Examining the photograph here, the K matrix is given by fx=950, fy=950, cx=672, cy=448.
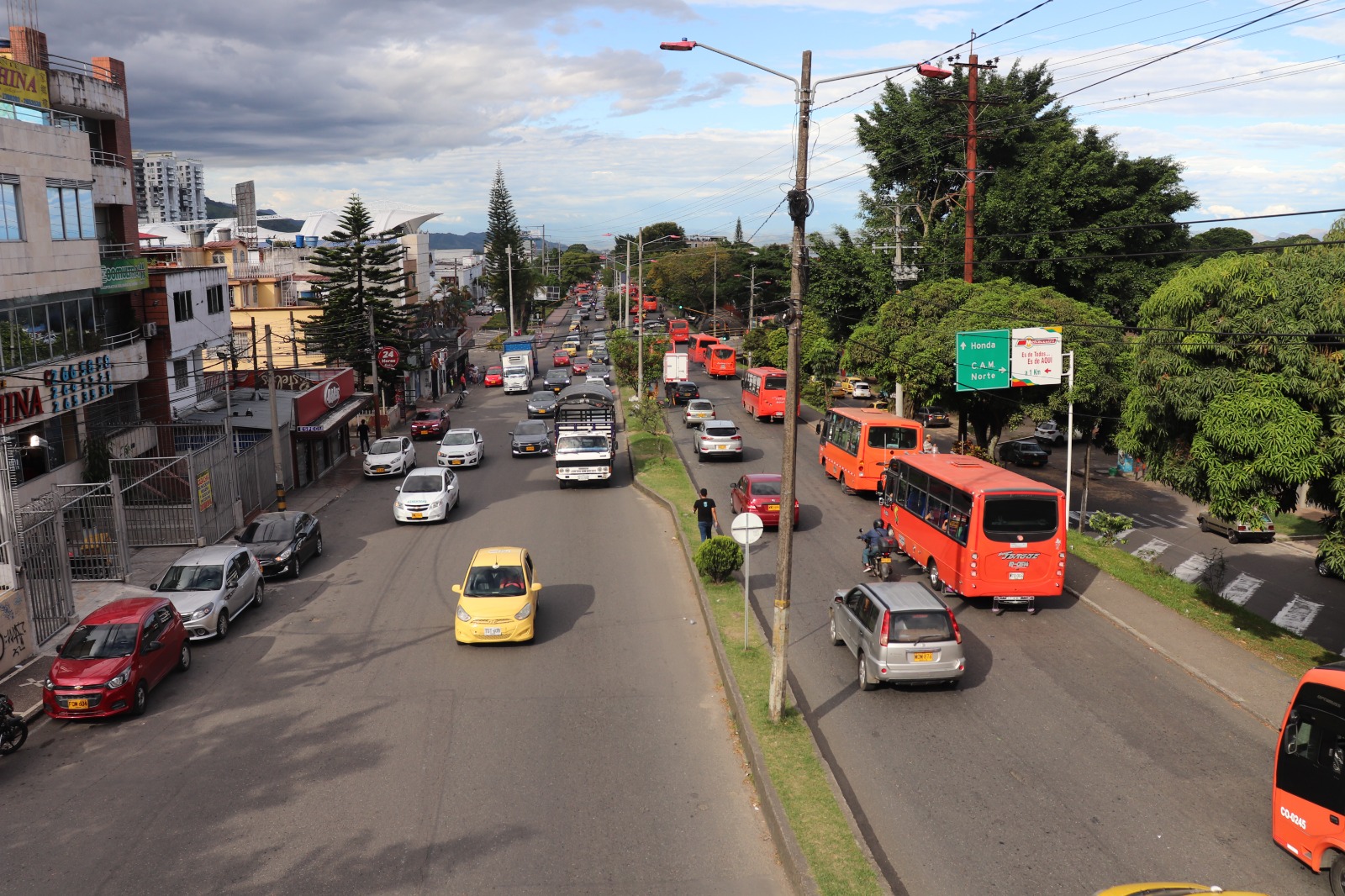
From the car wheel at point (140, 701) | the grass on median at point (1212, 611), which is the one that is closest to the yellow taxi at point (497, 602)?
the car wheel at point (140, 701)

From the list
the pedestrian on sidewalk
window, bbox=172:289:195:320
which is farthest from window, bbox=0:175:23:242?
the pedestrian on sidewalk

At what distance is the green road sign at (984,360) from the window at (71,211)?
991 inches

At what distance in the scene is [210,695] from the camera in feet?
51.7

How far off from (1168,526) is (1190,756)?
83.4 ft

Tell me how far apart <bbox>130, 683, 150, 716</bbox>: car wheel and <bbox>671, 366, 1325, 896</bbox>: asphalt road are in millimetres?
10407

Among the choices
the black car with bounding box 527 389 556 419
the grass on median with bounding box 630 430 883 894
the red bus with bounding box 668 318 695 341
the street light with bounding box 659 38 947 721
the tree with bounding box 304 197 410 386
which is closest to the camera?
the grass on median with bounding box 630 430 883 894

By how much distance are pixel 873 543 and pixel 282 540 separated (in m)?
14.1

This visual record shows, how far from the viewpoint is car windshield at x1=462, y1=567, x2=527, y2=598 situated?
708 inches

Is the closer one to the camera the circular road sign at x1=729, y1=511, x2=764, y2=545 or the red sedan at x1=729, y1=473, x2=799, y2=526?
the circular road sign at x1=729, y1=511, x2=764, y2=545

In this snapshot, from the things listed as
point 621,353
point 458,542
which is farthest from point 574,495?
point 621,353

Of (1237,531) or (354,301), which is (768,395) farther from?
(354,301)

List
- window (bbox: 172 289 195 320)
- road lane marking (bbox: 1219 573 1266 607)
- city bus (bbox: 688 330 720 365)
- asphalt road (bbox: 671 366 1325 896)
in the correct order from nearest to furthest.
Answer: asphalt road (bbox: 671 366 1325 896) < road lane marking (bbox: 1219 573 1266 607) < window (bbox: 172 289 195 320) < city bus (bbox: 688 330 720 365)

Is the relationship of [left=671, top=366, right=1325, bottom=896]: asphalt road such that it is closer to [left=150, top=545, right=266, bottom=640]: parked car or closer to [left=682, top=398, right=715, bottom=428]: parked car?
[left=150, top=545, right=266, bottom=640]: parked car

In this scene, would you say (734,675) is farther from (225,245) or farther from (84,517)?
(225,245)
